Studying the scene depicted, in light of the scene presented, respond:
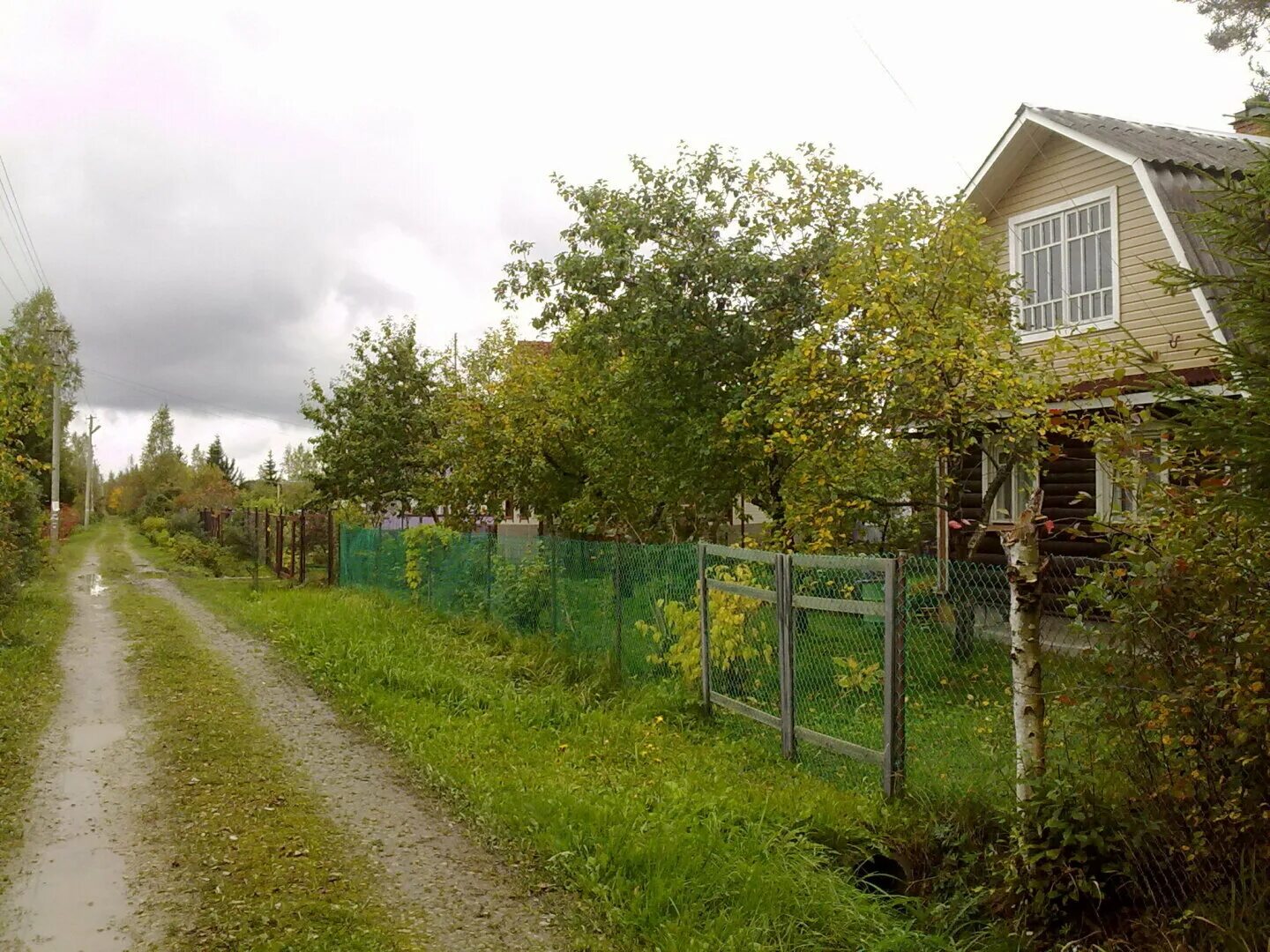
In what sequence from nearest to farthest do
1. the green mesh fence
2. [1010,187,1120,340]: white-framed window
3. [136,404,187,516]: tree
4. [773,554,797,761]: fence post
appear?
the green mesh fence < [773,554,797,761]: fence post < [1010,187,1120,340]: white-framed window < [136,404,187,516]: tree

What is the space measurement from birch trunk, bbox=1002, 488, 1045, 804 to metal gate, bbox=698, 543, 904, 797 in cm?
128

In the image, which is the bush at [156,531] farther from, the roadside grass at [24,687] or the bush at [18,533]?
the roadside grass at [24,687]

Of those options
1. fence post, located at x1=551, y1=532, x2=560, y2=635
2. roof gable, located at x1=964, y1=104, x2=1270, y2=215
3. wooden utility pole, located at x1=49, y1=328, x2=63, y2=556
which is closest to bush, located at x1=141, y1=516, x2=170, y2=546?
wooden utility pole, located at x1=49, y1=328, x2=63, y2=556

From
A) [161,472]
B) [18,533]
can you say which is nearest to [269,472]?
[161,472]

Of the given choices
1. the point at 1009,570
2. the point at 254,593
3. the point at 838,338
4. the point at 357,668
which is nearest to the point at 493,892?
the point at 1009,570

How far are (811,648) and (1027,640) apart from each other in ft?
8.01

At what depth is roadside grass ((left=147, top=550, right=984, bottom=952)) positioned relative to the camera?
457 cm

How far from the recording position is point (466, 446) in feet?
58.0

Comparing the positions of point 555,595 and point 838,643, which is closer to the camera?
point 838,643

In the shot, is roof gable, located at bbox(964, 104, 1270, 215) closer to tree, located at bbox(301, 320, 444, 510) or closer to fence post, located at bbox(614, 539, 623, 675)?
fence post, located at bbox(614, 539, 623, 675)

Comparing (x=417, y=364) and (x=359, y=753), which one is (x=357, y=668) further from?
(x=417, y=364)

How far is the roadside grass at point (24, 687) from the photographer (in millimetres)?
6484

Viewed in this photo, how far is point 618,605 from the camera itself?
9977 mm

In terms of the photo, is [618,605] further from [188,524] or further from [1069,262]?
[188,524]
